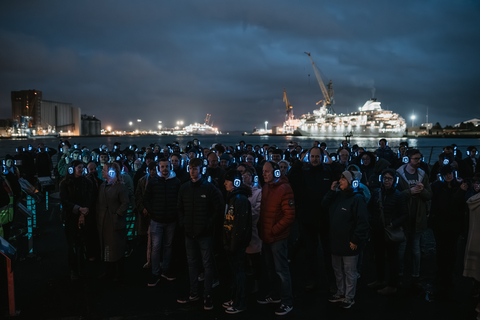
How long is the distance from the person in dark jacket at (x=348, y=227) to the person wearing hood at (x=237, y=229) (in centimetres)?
112

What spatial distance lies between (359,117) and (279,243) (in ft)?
352

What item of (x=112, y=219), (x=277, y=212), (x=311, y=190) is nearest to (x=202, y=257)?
(x=277, y=212)

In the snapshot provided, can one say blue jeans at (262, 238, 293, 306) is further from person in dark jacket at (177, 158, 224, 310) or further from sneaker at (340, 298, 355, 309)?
person in dark jacket at (177, 158, 224, 310)

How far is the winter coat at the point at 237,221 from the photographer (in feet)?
11.3

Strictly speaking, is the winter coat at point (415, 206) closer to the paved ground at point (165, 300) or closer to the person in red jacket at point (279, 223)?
the paved ground at point (165, 300)

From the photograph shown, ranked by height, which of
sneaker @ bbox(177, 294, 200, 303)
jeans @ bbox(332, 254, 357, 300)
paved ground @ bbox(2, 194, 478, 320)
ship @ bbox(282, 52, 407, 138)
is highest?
ship @ bbox(282, 52, 407, 138)

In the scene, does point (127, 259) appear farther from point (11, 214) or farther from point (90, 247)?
point (11, 214)

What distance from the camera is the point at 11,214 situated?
464cm

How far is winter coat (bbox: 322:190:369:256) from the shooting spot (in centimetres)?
355

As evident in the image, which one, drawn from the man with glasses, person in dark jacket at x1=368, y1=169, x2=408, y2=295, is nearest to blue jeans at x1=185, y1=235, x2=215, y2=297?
person in dark jacket at x1=368, y1=169, x2=408, y2=295

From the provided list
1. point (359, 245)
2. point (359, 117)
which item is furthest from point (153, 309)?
point (359, 117)

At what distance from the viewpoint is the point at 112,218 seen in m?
4.43

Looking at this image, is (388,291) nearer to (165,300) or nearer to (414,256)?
(414,256)

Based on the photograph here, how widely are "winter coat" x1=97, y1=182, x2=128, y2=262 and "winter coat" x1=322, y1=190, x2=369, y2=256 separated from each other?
3.04 metres
